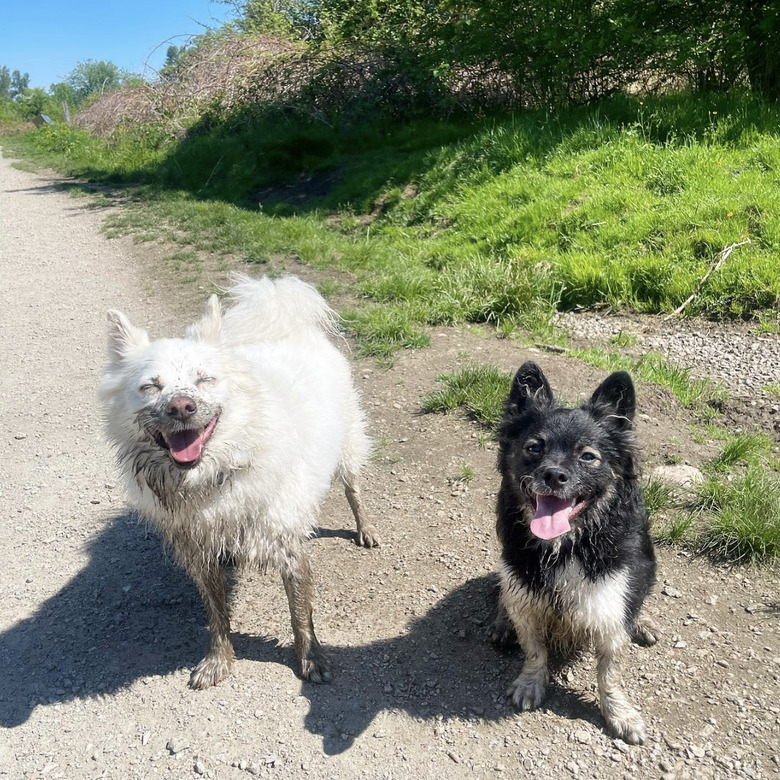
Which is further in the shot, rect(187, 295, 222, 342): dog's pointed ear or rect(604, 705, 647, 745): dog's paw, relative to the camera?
rect(187, 295, 222, 342): dog's pointed ear

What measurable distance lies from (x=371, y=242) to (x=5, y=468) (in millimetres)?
5554

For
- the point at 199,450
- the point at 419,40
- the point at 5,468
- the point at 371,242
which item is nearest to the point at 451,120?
the point at 419,40

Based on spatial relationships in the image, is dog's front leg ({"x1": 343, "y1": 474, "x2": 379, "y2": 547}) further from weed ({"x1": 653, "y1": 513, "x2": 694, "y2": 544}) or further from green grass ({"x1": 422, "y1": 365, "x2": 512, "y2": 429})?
weed ({"x1": 653, "y1": 513, "x2": 694, "y2": 544})

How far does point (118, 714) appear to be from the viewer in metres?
3.21

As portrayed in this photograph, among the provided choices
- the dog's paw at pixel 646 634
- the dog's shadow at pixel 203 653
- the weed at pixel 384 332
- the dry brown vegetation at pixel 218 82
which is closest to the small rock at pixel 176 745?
the dog's shadow at pixel 203 653

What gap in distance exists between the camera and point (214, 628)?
3400 millimetres

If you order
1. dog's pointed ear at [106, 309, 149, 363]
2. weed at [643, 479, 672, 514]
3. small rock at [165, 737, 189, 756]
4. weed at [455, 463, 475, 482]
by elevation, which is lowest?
small rock at [165, 737, 189, 756]

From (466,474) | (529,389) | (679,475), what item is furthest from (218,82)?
(529,389)

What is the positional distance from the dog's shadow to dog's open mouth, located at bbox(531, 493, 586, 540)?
→ 0.99 meters

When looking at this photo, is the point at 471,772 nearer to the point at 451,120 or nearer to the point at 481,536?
the point at 481,536

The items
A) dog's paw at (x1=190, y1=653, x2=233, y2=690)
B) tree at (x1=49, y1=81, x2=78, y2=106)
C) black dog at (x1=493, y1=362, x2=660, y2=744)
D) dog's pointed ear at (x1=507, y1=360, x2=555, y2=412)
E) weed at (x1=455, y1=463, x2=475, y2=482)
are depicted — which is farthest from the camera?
tree at (x1=49, y1=81, x2=78, y2=106)

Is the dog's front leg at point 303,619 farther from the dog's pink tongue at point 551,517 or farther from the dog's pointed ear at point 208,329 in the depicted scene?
the dog's pink tongue at point 551,517

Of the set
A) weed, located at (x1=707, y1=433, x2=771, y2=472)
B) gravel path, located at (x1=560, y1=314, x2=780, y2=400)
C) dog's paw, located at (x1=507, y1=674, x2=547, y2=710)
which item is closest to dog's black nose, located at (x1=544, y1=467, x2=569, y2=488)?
dog's paw, located at (x1=507, y1=674, x2=547, y2=710)

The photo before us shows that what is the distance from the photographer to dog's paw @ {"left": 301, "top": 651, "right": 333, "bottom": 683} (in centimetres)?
335
